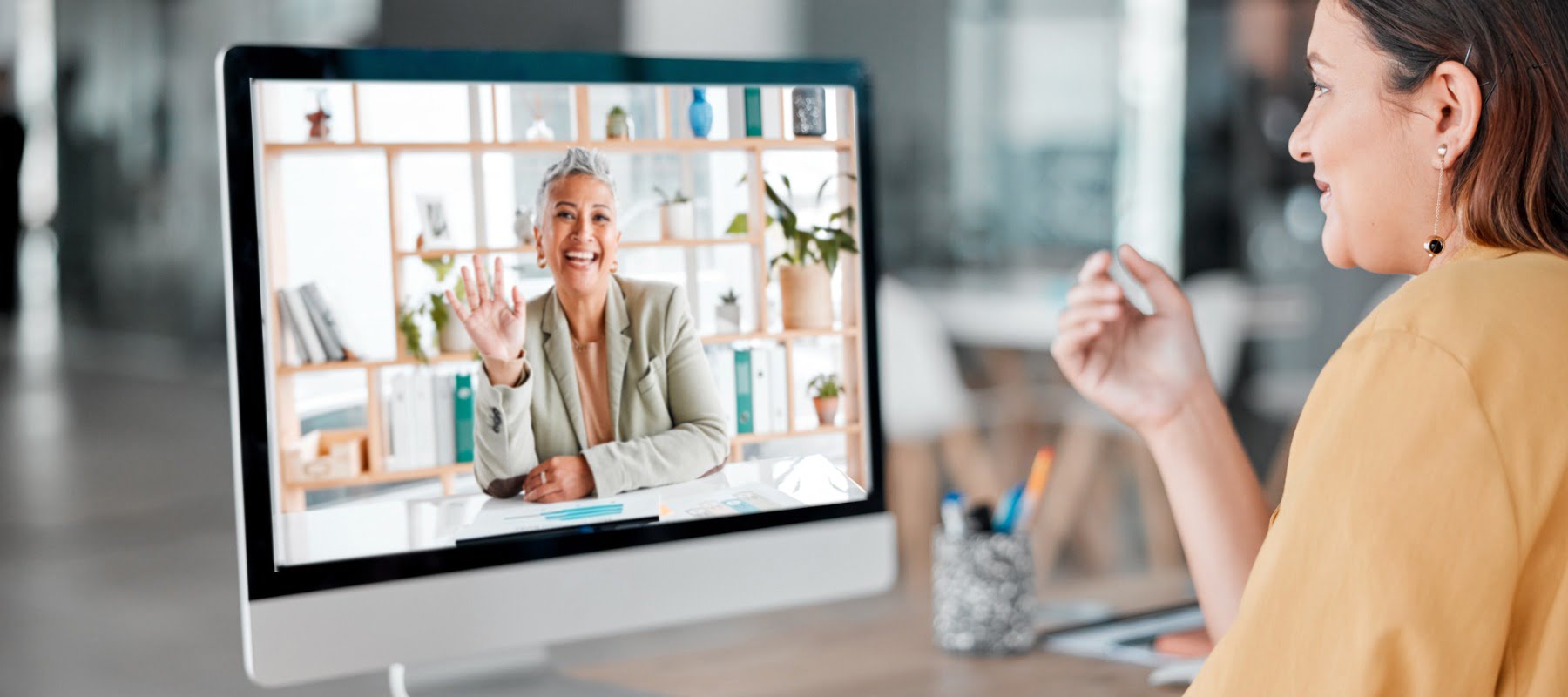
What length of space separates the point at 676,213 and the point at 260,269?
291mm

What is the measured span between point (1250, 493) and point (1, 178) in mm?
6234

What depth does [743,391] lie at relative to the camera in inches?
42.1

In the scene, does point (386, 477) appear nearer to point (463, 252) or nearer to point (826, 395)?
point (463, 252)

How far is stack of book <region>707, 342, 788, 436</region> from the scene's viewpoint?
1.06 metres

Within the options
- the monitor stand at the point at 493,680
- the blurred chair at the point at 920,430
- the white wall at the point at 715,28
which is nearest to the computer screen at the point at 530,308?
the monitor stand at the point at 493,680

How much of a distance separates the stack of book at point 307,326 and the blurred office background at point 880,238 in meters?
1.75

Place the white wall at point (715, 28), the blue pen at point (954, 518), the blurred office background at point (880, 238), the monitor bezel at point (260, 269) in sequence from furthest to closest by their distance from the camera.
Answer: the white wall at point (715, 28) → the blurred office background at point (880, 238) → the blue pen at point (954, 518) → the monitor bezel at point (260, 269)

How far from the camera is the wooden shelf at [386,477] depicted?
97 centimetres

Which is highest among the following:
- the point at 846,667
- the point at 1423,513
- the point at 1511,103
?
the point at 1511,103

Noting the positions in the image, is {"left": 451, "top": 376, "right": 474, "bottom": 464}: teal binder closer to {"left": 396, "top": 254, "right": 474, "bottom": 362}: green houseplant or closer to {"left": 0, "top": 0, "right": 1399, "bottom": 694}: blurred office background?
{"left": 396, "top": 254, "right": 474, "bottom": 362}: green houseplant

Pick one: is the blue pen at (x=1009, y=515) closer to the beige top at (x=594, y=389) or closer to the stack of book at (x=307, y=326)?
the beige top at (x=594, y=389)

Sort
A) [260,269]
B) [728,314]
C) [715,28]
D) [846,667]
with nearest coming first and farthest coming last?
[260,269]
[728,314]
[846,667]
[715,28]

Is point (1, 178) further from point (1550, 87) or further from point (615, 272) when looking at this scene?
point (1550, 87)

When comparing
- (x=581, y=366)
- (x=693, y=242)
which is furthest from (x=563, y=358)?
(x=693, y=242)
